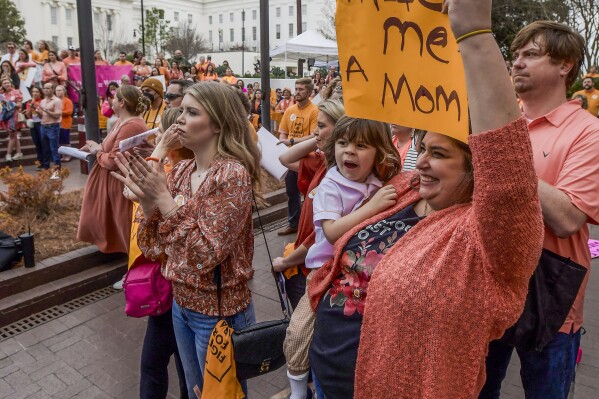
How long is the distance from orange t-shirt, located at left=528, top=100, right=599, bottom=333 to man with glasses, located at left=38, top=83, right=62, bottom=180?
9.95 meters

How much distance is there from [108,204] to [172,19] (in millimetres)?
108205

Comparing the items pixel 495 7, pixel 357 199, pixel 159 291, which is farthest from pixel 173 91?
pixel 495 7

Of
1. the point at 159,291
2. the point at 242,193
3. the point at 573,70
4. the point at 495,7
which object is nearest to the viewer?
the point at 573,70

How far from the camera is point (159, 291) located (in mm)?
2529

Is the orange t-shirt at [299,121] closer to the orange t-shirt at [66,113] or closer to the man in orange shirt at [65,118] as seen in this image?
the man in orange shirt at [65,118]

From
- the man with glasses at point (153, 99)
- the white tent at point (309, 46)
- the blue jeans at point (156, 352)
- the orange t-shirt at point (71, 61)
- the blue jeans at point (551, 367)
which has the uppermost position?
the white tent at point (309, 46)

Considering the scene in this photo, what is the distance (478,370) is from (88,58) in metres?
5.75

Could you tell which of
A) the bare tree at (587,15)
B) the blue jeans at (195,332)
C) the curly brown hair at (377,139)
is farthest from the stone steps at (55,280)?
the bare tree at (587,15)

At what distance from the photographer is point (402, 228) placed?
161 cm

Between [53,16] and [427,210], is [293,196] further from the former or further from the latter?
[53,16]

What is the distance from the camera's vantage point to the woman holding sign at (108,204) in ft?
A: 15.3

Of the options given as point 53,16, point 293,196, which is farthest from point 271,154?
point 53,16

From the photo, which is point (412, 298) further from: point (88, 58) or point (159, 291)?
point (88, 58)

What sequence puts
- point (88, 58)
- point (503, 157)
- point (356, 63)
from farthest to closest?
1. point (88, 58)
2. point (356, 63)
3. point (503, 157)
